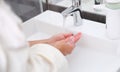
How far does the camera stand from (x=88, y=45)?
2.91ft

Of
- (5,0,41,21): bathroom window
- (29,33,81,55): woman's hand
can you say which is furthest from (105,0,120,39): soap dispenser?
(5,0,41,21): bathroom window

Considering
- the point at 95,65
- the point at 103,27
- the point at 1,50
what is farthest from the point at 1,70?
the point at 103,27

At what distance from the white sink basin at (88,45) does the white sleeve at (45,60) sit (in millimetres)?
263

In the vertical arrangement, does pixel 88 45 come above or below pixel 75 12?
below

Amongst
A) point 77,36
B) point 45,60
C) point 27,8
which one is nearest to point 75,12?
point 77,36

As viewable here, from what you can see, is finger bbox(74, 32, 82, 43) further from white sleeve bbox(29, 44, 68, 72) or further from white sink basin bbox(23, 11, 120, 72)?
white sleeve bbox(29, 44, 68, 72)

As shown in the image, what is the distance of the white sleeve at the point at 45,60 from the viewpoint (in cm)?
49

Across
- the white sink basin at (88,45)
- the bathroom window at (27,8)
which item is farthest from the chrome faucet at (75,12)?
the bathroom window at (27,8)

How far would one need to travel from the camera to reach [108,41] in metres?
0.80

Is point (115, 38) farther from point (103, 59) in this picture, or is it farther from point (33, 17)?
point (33, 17)

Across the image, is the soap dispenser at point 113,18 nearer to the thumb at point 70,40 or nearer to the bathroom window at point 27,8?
the thumb at point 70,40

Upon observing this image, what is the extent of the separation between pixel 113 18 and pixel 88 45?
18cm

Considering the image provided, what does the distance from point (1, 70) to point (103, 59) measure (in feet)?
1.67

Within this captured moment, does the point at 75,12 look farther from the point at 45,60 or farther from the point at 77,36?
the point at 45,60
